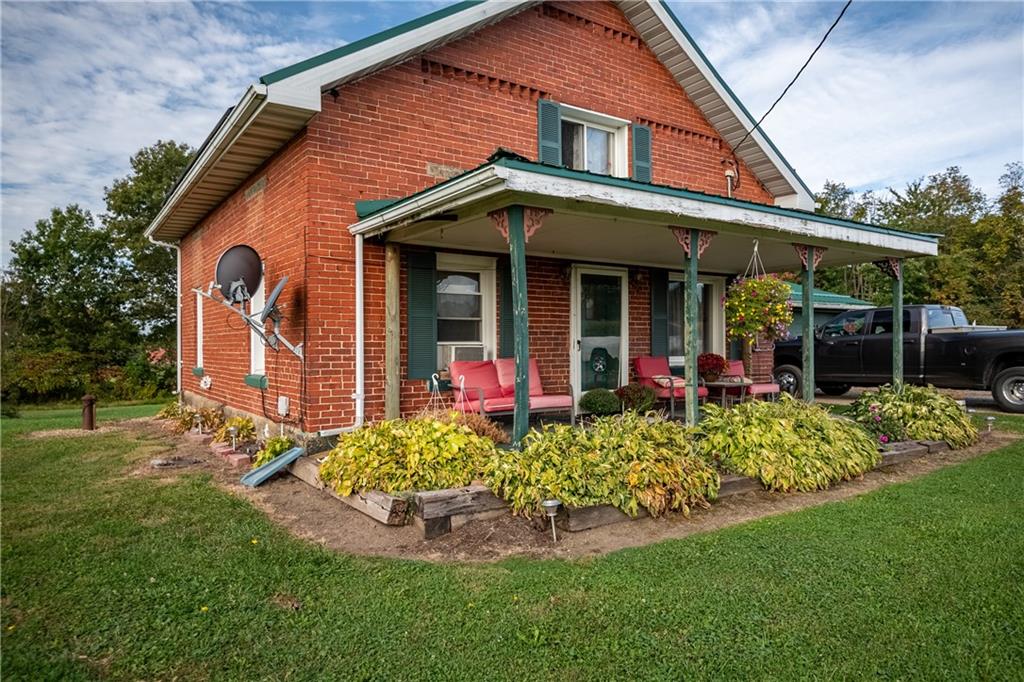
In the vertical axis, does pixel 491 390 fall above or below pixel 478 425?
above

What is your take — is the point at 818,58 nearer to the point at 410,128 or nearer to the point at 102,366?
the point at 410,128

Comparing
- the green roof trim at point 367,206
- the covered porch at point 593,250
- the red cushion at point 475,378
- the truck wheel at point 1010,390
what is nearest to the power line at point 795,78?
the covered porch at point 593,250

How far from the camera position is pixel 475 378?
7.34 metres

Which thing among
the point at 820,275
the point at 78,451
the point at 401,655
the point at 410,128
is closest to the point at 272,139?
the point at 410,128

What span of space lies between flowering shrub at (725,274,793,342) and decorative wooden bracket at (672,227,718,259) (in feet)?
2.77

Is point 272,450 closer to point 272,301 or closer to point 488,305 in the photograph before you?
point 272,301

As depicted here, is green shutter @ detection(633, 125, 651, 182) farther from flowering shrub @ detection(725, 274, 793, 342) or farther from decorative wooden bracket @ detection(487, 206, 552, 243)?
decorative wooden bracket @ detection(487, 206, 552, 243)

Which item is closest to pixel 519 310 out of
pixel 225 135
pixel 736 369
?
pixel 225 135

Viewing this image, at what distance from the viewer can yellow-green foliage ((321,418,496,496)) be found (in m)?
4.79

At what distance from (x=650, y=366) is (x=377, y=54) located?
589cm

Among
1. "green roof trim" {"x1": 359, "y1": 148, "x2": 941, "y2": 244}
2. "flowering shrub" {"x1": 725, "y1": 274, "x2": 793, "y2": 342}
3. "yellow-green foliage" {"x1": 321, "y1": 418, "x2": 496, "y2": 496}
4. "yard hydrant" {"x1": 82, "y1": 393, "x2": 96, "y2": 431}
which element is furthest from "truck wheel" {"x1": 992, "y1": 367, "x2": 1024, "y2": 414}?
"yard hydrant" {"x1": 82, "y1": 393, "x2": 96, "y2": 431}

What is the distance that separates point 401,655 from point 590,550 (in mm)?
1689

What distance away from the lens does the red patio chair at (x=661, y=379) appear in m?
8.80

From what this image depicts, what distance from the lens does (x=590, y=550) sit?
405cm
